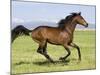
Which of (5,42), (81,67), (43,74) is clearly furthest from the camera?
(81,67)

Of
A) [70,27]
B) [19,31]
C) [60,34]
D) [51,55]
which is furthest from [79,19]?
[19,31]

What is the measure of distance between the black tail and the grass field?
4cm

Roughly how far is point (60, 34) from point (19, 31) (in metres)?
0.49

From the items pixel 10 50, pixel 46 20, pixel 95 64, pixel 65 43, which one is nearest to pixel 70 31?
pixel 65 43

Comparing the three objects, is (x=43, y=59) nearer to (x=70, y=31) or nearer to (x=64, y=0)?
(x=70, y=31)

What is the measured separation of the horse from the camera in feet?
8.50

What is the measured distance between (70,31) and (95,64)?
1.73 feet

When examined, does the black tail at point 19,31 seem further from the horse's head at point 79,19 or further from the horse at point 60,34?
the horse's head at point 79,19

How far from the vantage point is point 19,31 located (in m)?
2.50

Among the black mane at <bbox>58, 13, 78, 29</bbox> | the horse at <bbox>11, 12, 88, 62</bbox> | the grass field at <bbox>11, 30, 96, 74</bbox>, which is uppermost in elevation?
the black mane at <bbox>58, 13, 78, 29</bbox>

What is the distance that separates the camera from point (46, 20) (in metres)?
2.62

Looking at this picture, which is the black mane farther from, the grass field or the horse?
the grass field

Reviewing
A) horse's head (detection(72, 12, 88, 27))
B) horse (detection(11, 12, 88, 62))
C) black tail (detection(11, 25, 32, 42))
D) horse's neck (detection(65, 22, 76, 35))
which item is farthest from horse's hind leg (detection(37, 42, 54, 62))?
horse's head (detection(72, 12, 88, 27))

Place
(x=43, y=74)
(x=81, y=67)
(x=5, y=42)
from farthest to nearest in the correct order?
(x=81, y=67)
(x=43, y=74)
(x=5, y=42)
